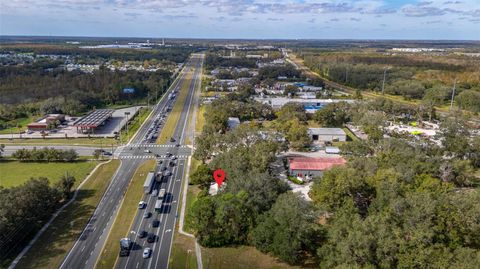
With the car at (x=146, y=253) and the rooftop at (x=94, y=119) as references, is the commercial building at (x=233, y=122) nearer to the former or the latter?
the rooftop at (x=94, y=119)

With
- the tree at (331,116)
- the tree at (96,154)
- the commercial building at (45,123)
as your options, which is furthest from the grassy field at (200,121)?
the commercial building at (45,123)

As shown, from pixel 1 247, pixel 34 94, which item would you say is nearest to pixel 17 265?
pixel 1 247

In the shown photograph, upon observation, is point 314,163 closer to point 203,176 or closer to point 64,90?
point 203,176

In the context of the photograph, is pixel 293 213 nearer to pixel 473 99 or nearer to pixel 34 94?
pixel 473 99

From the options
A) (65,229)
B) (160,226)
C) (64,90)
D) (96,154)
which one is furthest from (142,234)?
(64,90)

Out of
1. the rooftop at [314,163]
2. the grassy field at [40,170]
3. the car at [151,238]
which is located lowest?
the car at [151,238]
